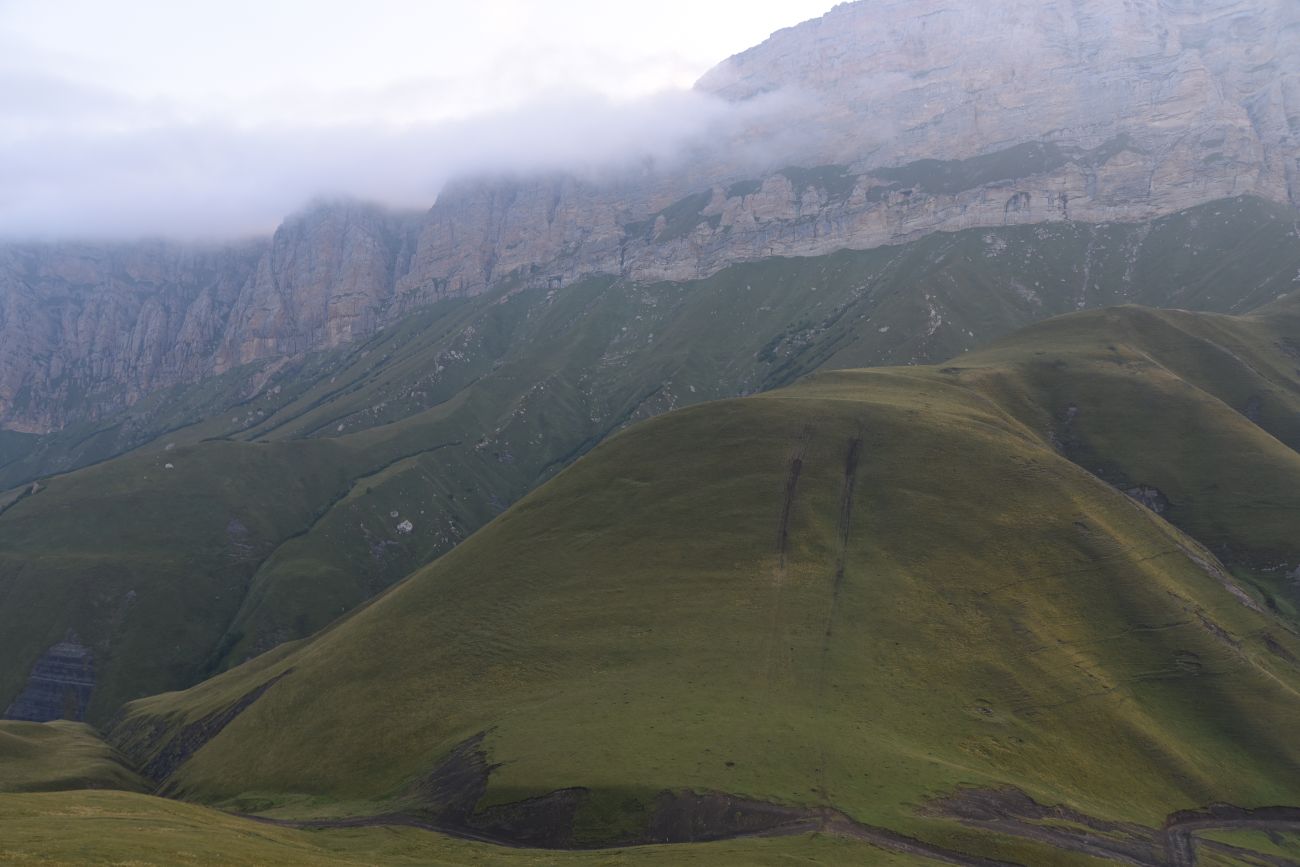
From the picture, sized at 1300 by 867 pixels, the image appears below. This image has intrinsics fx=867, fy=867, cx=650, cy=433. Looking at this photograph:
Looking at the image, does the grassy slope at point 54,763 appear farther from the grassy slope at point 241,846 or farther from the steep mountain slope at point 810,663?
the grassy slope at point 241,846

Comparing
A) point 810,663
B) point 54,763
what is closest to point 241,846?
point 810,663

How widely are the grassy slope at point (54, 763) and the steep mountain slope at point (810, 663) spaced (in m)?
7.50

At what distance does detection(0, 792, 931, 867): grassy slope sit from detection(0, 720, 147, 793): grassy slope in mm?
42171

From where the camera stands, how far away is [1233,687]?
114 meters

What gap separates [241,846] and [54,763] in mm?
96079

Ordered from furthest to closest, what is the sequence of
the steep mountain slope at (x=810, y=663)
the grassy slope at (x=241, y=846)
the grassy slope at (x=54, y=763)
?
1. the grassy slope at (x=54, y=763)
2. the steep mountain slope at (x=810, y=663)
3. the grassy slope at (x=241, y=846)

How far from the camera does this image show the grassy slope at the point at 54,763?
387 ft

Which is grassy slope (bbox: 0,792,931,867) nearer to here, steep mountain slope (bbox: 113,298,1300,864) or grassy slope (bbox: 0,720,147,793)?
steep mountain slope (bbox: 113,298,1300,864)

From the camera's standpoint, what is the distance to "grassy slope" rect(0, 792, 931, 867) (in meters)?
52.0

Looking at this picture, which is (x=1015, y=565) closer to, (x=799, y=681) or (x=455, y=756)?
(x=799, y=681)

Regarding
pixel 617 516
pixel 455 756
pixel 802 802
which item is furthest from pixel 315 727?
pixel 802 802

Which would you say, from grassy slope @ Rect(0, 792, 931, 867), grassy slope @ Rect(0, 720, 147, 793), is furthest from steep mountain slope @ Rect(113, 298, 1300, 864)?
grassy slope @ Rect(0, 720, 147, 793)

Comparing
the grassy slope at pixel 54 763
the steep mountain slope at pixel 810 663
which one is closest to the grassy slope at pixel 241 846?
the steep mountain slope at pixel 810 663

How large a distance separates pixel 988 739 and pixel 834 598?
31250mm
